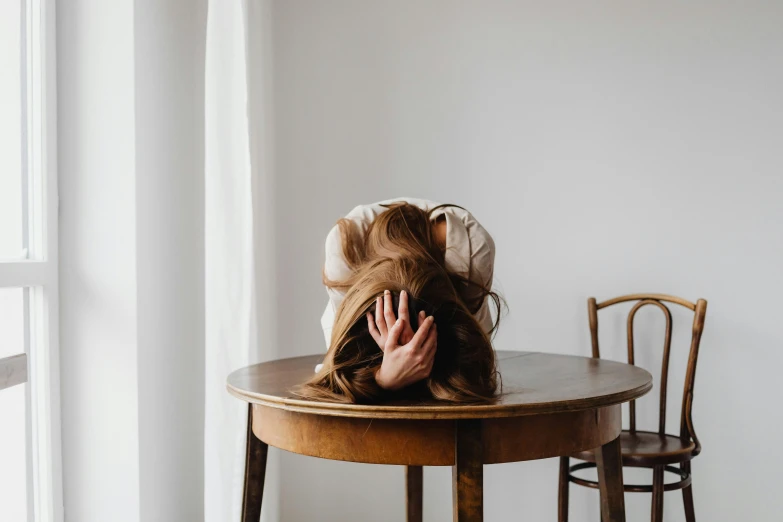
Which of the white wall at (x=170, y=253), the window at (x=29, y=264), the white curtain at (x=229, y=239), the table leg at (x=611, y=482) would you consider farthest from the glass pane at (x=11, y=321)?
the table leg at (x=611, y=482)

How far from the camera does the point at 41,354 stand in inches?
66.8

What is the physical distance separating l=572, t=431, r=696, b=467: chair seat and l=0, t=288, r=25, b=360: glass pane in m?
1.47

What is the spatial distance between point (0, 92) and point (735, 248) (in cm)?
234

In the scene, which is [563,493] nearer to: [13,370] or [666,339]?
[666,339]

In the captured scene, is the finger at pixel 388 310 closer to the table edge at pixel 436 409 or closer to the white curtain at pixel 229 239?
the table edge at pixel 436 409

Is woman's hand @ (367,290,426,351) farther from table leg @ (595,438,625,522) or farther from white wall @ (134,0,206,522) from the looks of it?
white wall @ (134,0,206,522)

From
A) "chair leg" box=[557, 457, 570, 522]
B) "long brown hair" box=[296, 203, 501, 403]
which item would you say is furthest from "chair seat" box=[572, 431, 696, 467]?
"long brown hair" box=[296, 203, 501, 403]

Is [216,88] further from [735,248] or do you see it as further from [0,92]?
[735,248]

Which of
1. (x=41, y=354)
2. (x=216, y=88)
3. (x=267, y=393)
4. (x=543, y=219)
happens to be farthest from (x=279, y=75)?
(x=267, y=393)

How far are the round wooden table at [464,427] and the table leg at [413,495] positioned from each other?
76 cm

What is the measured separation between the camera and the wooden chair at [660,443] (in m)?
2.03

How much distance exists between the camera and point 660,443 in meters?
2.15

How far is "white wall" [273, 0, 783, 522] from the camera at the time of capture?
252cm

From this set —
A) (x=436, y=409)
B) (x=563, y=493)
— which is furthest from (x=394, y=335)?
(x=563, y=493)
